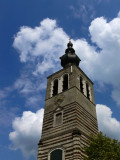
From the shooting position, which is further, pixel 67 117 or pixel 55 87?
pixel 55 87

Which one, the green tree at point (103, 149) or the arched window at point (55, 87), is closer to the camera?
the green tree at point (103, 149)

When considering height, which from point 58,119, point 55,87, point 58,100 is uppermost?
point 55,87

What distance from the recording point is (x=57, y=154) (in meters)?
17.7

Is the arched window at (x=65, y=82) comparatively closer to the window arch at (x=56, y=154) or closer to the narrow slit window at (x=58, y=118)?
the narrow slit window at (x=58, y=118)

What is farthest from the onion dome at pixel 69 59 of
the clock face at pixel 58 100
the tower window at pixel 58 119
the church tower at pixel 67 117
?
the tower window at pixel 58 119

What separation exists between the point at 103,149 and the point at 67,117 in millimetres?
5796

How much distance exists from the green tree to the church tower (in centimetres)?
136

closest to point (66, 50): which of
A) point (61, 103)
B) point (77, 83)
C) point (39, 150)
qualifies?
point (77, 83)

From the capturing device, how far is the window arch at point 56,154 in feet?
56.6

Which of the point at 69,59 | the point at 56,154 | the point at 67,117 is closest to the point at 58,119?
the point at 67,117

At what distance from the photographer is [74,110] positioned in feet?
65.8

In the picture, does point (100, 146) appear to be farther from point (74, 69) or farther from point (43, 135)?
point (74, 69)

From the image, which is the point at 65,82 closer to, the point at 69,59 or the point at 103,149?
the point at 69,59

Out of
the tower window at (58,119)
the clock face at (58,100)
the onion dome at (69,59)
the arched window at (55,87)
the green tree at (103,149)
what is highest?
the onion dome at (69,59)
